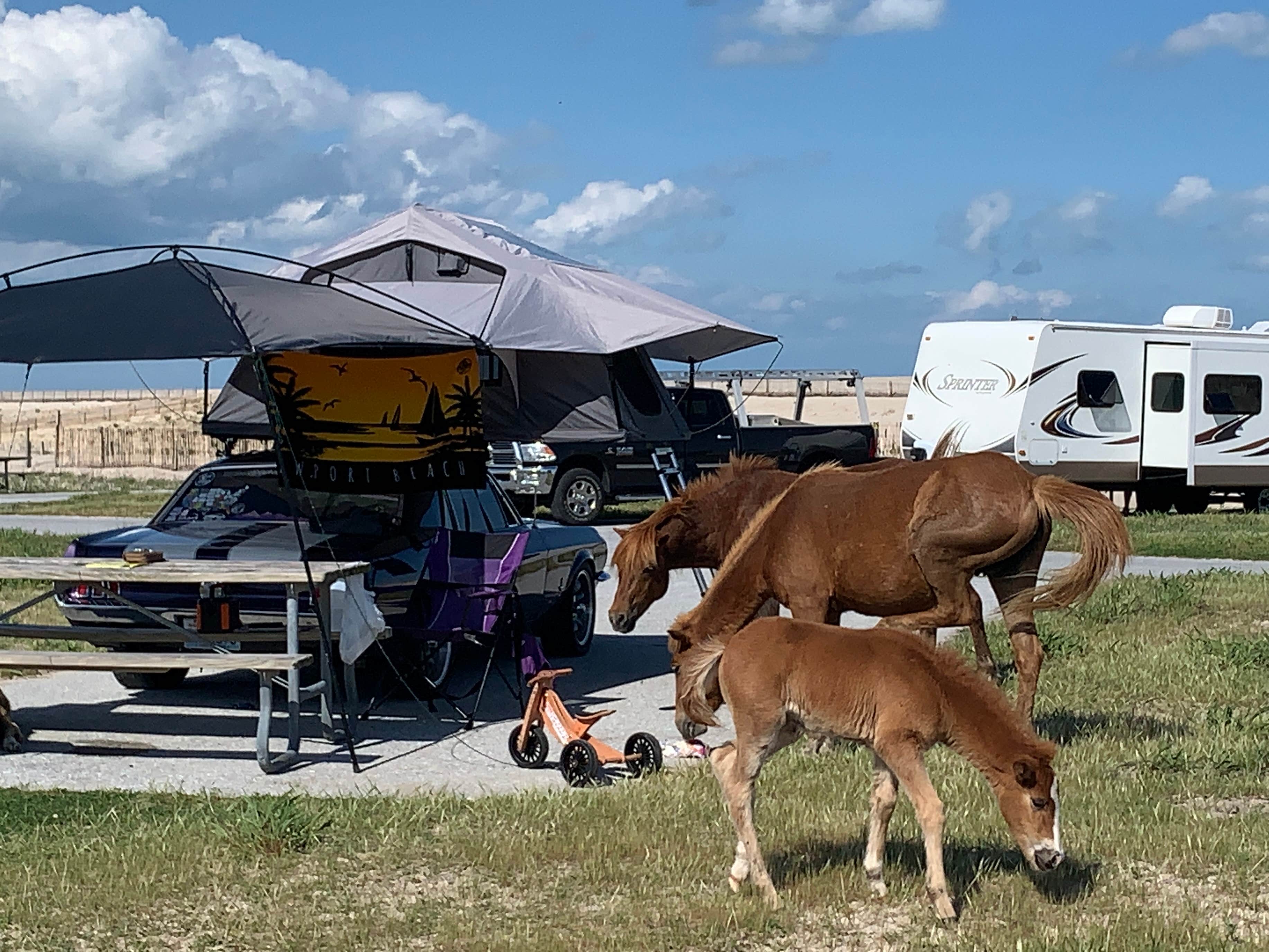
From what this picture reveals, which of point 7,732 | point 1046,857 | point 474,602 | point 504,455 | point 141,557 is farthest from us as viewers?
point 504,455

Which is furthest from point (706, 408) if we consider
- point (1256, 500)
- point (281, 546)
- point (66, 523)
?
point (281, 546)

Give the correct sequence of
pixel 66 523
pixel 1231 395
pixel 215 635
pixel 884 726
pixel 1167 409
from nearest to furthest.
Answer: pixel 884 726 → pixel 215 635 → pixel 66 523 → pixel 1167 409 → pixel 1231 395

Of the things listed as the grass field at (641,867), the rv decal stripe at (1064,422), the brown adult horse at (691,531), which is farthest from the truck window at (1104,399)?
the grass field at (641,867)

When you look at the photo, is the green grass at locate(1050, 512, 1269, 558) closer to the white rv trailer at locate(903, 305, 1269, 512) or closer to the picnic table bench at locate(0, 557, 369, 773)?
the white rv trailer at locate(903, 305, 1269, 512)

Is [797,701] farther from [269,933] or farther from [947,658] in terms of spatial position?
[269,933]

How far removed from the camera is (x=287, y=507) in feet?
34.6

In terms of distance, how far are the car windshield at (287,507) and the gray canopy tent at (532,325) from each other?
1.31m

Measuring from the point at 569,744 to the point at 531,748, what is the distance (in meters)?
0.43

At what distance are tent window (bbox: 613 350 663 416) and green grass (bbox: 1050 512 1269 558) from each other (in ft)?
20.8

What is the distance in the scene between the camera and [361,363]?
35.8 ft

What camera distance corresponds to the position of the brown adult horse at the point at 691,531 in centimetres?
945

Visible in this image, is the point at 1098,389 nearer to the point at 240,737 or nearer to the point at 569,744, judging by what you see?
the point at 240,737

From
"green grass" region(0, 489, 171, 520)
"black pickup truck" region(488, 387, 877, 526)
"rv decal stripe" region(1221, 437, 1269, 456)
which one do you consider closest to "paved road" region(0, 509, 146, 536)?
"green grass" region(0, 489, 171, 520)

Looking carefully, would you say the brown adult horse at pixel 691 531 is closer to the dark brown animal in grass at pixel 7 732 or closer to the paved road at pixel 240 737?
the paved road at pixel 240 737
